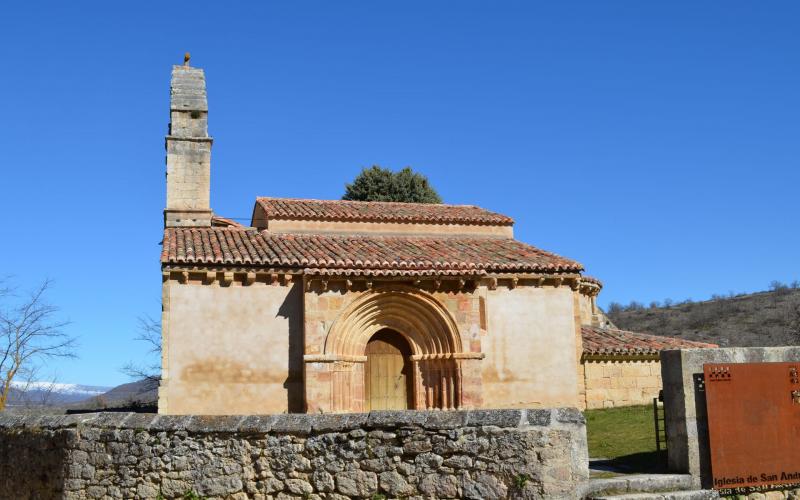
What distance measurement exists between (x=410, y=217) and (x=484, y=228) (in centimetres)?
207

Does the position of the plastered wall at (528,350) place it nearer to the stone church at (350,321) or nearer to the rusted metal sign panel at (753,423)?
the stone church at (350,321)

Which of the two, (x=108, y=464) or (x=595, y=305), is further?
(x=595, y=305)

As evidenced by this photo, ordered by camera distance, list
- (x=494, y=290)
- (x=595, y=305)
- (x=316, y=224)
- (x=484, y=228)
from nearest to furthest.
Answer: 1. (x=494, y=290)
2. (x=316, y=224)
3. (x=484, y=228)
4. (x=595, y=305)

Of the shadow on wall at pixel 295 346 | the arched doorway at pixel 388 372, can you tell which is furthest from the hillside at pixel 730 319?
the shadow on wall at pixel 295 346

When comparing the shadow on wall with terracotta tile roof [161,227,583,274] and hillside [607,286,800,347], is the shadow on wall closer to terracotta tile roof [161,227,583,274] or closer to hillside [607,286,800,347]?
terracotta tile roof [161,227,583,274]

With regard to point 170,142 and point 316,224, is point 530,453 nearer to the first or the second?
point 316,224

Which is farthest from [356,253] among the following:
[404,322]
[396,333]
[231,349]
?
[231,349]

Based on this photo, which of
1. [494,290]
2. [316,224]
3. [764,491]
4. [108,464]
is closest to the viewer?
[108,464]

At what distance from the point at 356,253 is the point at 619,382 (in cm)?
800

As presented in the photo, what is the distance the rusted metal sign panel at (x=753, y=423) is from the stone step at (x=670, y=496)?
24 centimetres

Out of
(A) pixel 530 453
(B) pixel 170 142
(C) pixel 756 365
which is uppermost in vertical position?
(B) pixel 170 142

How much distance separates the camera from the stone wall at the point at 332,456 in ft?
25.9

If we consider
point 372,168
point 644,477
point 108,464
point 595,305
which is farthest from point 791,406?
point 372,168

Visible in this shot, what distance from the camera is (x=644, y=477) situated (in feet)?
29.2
